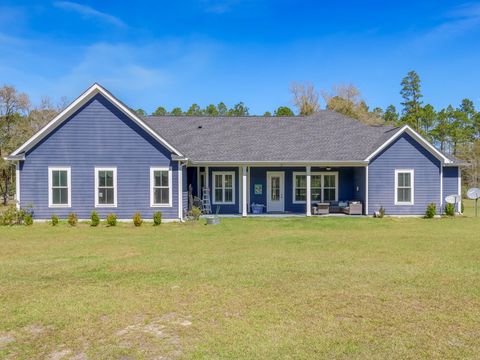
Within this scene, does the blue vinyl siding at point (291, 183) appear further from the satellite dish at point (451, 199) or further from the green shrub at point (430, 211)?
the satellite dish at point (451, 199)

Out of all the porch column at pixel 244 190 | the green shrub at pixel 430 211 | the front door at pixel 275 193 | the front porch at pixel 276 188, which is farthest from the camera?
the front door at pixel 275 193

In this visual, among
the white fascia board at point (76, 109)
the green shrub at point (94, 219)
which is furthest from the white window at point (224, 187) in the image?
the green shrub at point (94, 219)

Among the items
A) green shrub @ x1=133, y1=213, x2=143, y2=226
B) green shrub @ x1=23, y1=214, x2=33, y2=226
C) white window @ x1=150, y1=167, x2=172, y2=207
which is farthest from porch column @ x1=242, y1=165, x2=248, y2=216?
green shrub @ x1=23, y1=214, x2=33, y2=226

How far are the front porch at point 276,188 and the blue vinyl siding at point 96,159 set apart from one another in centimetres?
362

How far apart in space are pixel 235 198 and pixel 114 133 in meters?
7.29

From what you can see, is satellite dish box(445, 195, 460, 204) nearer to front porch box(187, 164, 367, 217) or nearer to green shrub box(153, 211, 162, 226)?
front porch box(187, 164, 367, 217)

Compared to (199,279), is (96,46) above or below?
above

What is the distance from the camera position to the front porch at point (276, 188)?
21.8 metres

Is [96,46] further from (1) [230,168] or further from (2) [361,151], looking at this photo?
(2) [361,151]

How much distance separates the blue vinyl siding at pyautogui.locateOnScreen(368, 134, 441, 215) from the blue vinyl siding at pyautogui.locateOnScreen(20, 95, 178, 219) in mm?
10080

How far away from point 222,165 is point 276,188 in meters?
3.52

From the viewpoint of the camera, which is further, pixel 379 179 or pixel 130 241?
pixel 379 179

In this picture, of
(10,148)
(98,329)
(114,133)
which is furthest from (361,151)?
(10,148)

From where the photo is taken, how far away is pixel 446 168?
2122cm
